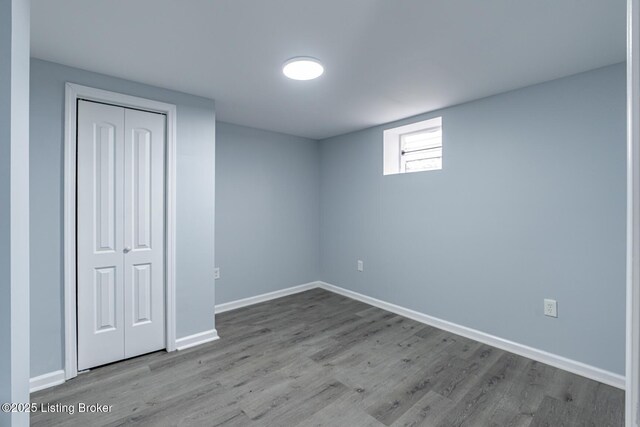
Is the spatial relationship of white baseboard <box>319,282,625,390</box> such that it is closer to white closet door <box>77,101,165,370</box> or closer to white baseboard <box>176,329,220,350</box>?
white baseboard <box>176,329,220,350</box>

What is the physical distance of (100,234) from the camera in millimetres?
2322

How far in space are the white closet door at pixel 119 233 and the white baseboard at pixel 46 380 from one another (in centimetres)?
13

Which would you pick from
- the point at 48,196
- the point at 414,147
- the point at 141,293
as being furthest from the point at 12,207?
the point at 414,147

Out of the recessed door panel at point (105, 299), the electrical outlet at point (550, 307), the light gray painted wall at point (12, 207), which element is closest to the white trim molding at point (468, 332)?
the electrical outlet at point (550, 307)

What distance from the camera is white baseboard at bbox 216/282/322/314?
11.9 ft

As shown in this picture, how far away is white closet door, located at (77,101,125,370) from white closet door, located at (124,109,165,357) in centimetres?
5

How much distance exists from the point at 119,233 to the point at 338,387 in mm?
2080

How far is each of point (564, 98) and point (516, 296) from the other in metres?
1.67

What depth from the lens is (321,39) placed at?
182 cm

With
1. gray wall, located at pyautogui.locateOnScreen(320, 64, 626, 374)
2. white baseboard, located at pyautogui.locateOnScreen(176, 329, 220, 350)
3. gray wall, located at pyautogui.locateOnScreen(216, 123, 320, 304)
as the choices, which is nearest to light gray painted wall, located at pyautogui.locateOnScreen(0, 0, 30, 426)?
white baseboard, located at pyautogui.locateOnScreen(176, 329, 220, 350)

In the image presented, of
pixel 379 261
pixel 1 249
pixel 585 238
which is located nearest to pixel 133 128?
pixel 1 249

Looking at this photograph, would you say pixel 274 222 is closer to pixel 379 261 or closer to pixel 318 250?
pixel 318 250

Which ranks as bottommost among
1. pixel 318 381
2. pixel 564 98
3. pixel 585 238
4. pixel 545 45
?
pixel 318 381

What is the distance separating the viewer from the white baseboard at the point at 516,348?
214cm
